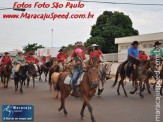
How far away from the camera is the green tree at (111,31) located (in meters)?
43.8

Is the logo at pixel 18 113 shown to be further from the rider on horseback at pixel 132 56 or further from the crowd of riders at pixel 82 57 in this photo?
the rider on horseback at pixel 132 56

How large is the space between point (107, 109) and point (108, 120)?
77.5 inches

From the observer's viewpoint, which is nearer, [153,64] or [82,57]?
[82,57]

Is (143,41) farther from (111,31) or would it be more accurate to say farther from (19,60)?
(19,60)

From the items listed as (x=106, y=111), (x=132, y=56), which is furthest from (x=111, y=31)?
(x=106, y=111)

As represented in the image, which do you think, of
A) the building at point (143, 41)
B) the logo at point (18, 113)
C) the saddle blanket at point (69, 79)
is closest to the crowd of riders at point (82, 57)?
the saddle blanket at point (69, 79)

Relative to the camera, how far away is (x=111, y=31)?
4384cm

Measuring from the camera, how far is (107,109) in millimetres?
10508

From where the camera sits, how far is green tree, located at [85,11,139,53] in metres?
43.8

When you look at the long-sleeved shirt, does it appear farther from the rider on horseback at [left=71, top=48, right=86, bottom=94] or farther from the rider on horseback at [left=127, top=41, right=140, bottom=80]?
the rider on horseback at [left=71, top=48, right=86, bottom=94]

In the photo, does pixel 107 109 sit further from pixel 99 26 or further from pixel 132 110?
pixel 99 26

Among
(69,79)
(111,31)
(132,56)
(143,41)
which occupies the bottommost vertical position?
(69,79)

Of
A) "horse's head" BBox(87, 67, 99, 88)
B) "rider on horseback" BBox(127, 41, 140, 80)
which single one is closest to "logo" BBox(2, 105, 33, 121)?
"horse's head" BBox(87, 67, 99, 88)

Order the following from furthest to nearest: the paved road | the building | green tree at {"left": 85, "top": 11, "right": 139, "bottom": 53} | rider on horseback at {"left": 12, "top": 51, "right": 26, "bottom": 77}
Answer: green tree at {"left": 85, "top": 11, "right": 139, "bottom": 53}
the building
rider on horseback at {"left": 12, "top": 51, "right": 26, "bottom": 77}
the paved road
